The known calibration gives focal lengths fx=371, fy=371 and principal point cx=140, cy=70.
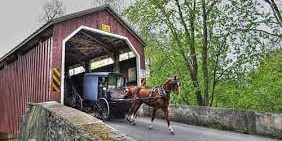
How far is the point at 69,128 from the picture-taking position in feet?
17.7

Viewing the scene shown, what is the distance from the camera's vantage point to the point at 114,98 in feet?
44.6

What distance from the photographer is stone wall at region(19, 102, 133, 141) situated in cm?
450

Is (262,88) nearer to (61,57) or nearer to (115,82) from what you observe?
(115,82)

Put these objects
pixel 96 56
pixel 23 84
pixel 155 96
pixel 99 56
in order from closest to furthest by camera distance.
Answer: pixel 155 96, pixel 23 84, pixel 99 56, pixel 96 56

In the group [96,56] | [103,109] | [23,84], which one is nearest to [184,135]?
[103,109]

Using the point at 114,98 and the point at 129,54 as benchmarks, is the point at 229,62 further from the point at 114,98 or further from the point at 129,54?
the point at 114,98

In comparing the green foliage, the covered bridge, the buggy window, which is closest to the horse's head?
the buggy window

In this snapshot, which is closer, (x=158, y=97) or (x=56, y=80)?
(x=158, y=97)

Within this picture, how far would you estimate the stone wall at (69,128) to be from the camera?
4500 mm

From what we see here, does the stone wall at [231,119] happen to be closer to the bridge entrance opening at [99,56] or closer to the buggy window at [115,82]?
the buggy window at [115,82]

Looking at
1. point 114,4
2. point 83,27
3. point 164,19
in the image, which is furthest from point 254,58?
point 114,4

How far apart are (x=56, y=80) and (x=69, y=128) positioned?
730cm

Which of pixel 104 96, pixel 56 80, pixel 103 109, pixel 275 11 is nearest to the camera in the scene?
pixel 56 80

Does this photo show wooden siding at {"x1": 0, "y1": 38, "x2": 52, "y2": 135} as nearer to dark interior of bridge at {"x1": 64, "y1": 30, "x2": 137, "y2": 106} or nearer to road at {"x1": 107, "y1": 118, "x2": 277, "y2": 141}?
dark interior of bridge at {"x1": 64, "y1": 30, "x2": 137, "y2": 106}
